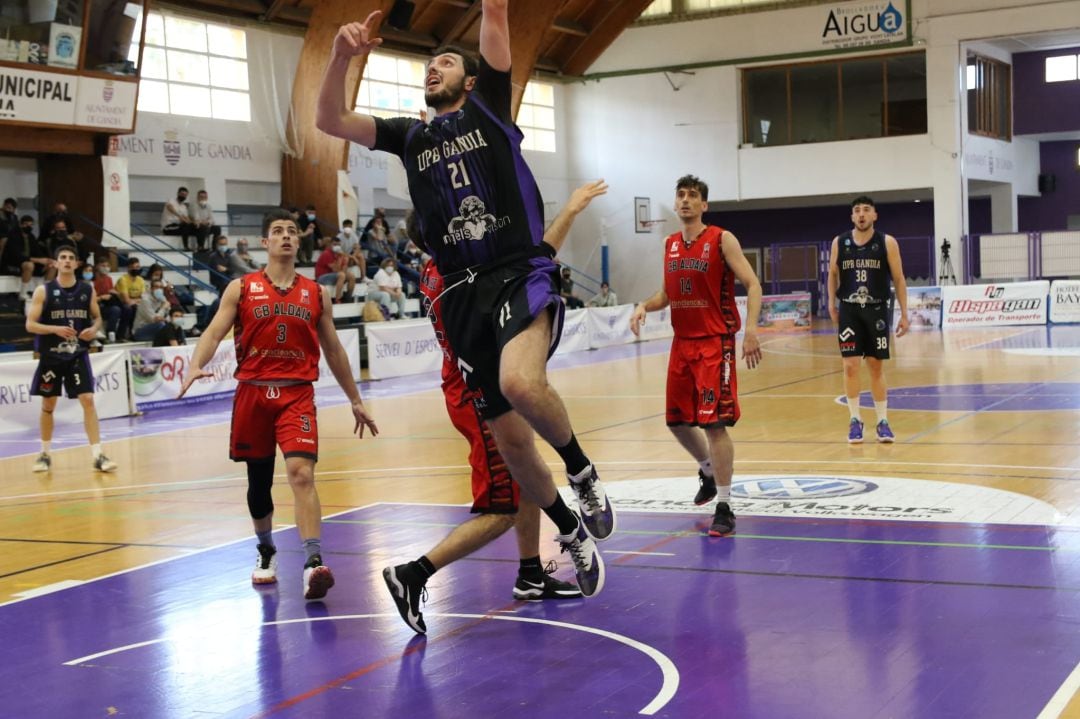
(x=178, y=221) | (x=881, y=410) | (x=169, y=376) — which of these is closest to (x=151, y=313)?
(x=169, y=376)

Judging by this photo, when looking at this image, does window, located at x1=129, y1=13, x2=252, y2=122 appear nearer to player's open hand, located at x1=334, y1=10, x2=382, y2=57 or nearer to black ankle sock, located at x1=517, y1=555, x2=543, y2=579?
black ankle sock, located at x1=517, y1=555, x2=543, y2=579

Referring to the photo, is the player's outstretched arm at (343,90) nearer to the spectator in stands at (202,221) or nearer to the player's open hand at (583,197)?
the player's open hand at (583,197)

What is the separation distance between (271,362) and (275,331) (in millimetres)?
168

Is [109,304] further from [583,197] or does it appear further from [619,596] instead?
[583,197]

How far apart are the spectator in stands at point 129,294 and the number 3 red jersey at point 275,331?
1430 centimetres

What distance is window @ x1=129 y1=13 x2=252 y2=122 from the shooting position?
26312 mm

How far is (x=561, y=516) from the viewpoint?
5.34 meters

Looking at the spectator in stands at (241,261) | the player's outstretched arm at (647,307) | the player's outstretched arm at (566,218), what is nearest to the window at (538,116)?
the spectator in stands at (241,261)

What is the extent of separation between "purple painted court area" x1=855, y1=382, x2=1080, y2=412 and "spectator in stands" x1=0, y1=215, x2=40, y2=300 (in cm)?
1349

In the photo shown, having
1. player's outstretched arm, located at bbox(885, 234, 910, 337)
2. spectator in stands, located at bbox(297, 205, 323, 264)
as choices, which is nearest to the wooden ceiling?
spectator in stands, located at bbox(297, 205, 323, 264)

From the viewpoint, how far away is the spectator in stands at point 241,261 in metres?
24.1

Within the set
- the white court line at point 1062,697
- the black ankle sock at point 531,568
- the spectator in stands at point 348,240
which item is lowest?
the white court line at point 1062,697

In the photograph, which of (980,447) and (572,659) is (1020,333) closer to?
(980,447)

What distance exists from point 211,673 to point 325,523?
3455mm
